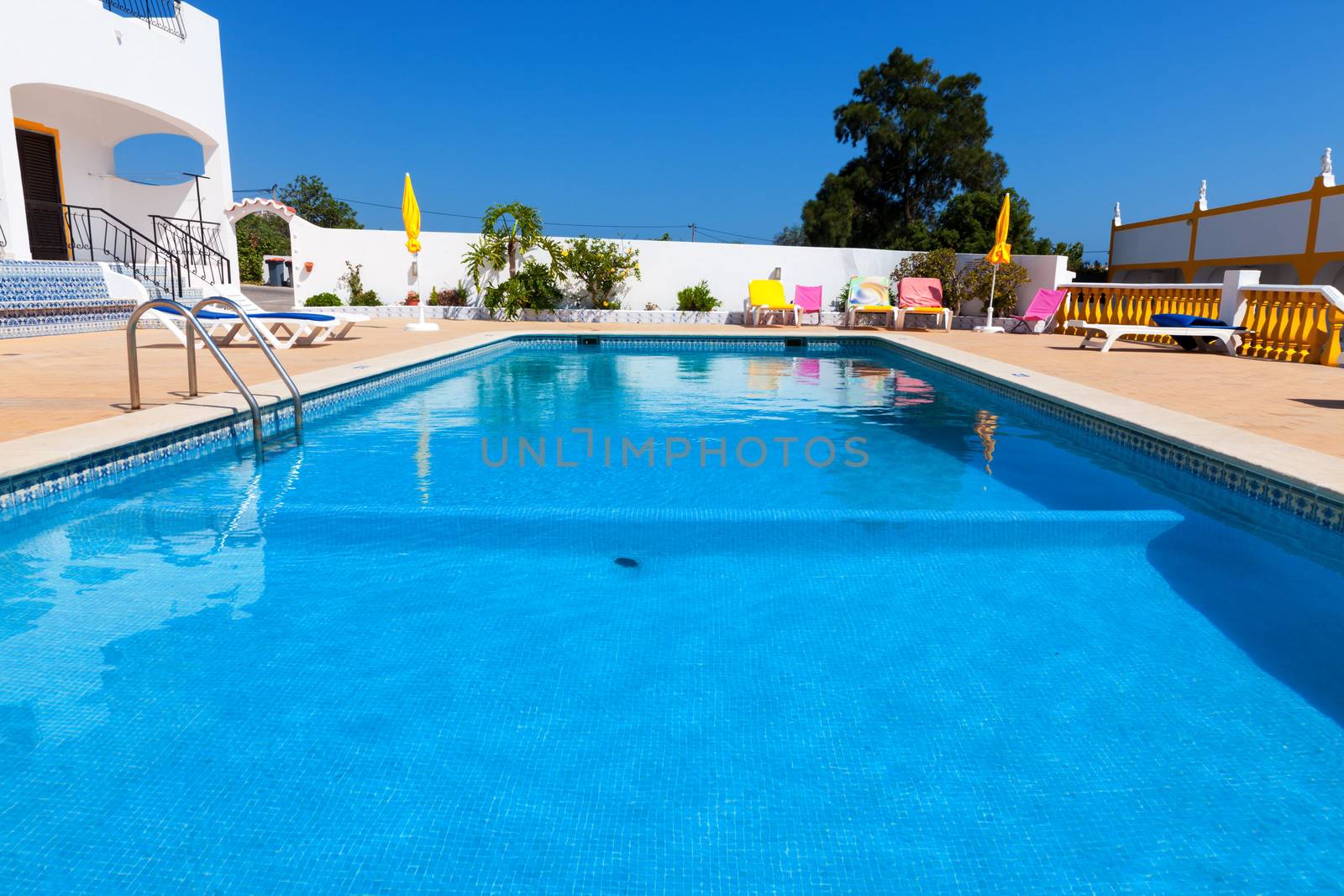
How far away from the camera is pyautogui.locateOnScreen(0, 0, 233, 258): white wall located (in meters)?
11.2

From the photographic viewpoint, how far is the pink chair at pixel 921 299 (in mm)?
14930

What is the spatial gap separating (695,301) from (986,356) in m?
7.77

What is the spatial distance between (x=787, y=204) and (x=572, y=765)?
35.1m

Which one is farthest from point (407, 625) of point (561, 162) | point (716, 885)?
point (561, 162)

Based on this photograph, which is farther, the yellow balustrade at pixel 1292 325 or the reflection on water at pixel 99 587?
the yellow balustrade at pixel 1292 325

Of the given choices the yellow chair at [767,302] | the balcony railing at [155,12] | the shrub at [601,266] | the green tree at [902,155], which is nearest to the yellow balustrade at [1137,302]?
the yellow chair at [767,302]

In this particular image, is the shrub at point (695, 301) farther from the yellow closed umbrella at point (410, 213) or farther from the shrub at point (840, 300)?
the yellow closed umbrella at point (410, 213)

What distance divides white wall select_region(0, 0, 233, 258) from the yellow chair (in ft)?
32.1

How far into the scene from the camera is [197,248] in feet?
50.9

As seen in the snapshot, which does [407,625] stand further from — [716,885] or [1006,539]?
[1006,539]

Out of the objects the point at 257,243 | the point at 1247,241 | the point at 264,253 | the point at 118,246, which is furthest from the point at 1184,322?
the point at 257,243

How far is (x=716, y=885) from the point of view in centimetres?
163

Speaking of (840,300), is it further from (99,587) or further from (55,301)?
(99,587)

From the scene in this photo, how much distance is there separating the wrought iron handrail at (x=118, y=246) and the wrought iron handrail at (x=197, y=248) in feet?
0.90
